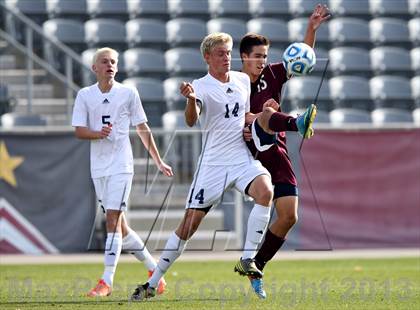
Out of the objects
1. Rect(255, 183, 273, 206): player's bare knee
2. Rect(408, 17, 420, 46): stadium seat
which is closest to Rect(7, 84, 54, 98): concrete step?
Rect(408, 17, 420, 46): stadium seat

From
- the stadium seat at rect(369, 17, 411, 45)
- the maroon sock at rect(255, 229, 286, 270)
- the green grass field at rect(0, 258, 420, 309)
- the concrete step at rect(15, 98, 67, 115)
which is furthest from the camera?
the stadium seat at rect(369, 17, 411, 45)

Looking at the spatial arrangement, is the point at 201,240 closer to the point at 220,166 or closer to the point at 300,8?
the point at 300,8

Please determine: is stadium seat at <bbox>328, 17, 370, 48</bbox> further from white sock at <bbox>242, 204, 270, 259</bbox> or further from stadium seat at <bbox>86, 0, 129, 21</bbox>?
white sock at <bbox>242, 204, 270, 259</bbox>

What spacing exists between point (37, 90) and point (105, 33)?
6.24 ft

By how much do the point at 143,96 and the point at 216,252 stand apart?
358cm

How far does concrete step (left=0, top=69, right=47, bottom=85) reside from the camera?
16969 mm

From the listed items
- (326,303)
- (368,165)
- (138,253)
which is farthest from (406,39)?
(326,303)

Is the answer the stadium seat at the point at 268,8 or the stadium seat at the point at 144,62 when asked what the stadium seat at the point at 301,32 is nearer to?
the stadium seat at the point at 268,8

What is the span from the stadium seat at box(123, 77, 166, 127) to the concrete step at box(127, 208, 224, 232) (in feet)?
8.21

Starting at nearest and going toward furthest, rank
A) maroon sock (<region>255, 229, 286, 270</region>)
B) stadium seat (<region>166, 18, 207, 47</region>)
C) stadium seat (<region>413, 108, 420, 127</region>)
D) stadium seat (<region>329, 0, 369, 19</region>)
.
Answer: maroon sock (<region>255, 229, 286, 270</region>) → stadium seat (<region>413, 108, 420, 127</region>) → stadium seat (<region>166, 18, 207, 47</region>) → stadium seat (<region>329, 0, 369, 19</region>)

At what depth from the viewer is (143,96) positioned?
17.4m

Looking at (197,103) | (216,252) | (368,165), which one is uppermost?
(197,103)

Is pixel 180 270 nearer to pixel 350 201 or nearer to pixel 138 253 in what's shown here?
pixel 138 253

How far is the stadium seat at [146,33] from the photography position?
18.4 meters
